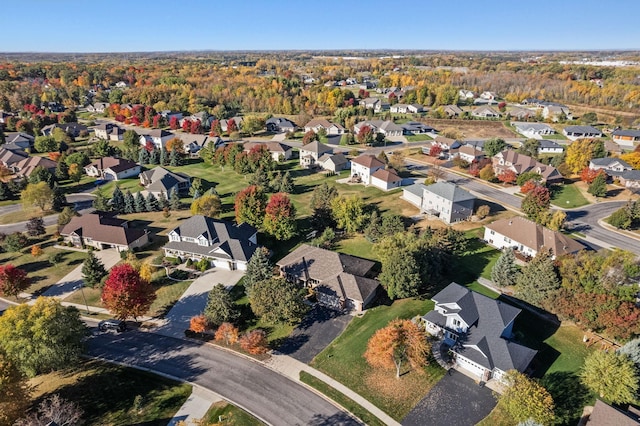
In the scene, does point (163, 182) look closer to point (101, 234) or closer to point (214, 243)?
point (101, 234)

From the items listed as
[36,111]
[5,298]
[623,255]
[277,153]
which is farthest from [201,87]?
[623,255]

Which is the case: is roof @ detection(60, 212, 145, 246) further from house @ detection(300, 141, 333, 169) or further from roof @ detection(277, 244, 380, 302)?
house @ detection(300, 141, 333, 169)

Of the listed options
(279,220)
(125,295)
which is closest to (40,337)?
(125,295)

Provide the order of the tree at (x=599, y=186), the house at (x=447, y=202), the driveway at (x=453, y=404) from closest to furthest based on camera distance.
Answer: the driveway at (x=453, y=404)
the house at (x=447, y=202)
the tree at (x=599, y=186)

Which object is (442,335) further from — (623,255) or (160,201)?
(160,201)

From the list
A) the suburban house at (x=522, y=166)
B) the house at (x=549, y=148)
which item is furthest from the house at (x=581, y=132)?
the suburban house at (x=522, y=166)

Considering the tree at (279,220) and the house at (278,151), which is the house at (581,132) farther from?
the tree at (279,220)
